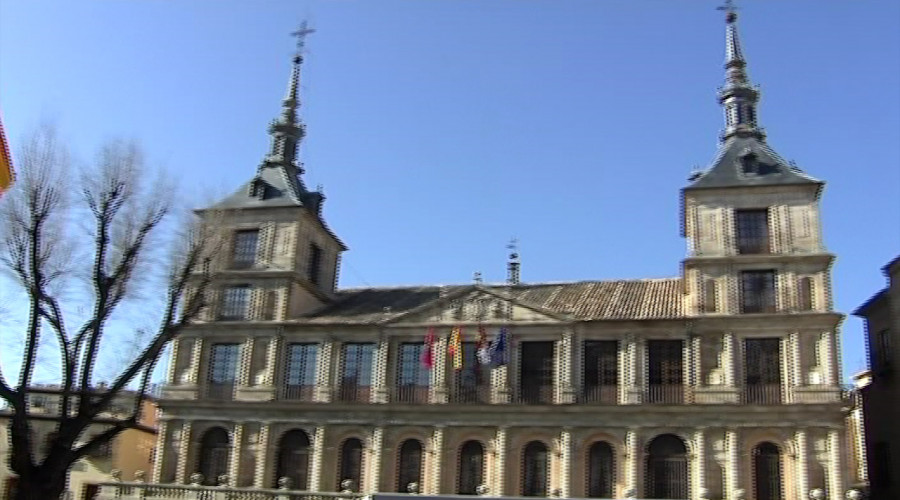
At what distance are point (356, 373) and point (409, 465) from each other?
4361 millimetres

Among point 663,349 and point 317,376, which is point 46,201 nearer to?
point 317,376

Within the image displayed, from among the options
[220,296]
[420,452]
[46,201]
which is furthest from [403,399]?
[46,201]

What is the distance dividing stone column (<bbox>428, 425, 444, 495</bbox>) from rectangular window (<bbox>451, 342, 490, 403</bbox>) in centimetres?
142

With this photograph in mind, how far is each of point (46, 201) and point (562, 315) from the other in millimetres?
18765

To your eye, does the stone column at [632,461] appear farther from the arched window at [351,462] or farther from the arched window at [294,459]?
the arched window at [294,459]

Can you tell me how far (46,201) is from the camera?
83.1ft

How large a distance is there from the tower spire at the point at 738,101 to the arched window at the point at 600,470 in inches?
578

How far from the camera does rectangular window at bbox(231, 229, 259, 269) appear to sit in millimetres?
39469

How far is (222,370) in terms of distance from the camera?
37.5 m

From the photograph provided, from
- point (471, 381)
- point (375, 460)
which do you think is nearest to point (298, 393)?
point (375, 460)

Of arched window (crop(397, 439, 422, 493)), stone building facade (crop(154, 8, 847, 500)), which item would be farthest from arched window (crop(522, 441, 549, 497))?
arched window (crop(397, 439, 422, 493))

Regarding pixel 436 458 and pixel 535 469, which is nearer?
pixel 535 469

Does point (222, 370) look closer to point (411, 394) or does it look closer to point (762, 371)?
point (411, 394)

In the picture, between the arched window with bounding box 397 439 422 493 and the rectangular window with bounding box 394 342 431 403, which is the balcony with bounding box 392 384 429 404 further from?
the arched window with bounding box 397 439 422 493
